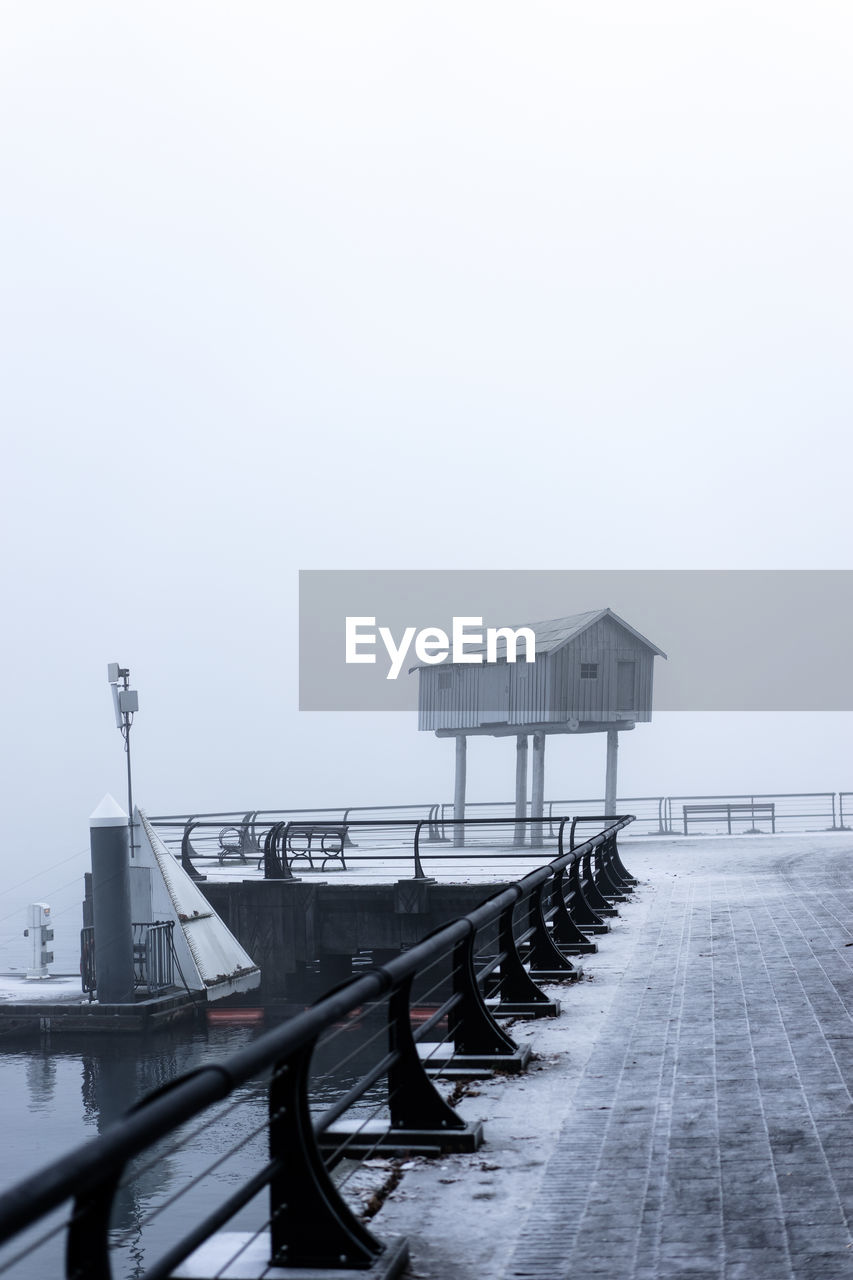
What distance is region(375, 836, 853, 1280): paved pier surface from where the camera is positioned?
472cm

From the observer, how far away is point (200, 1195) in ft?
62.9

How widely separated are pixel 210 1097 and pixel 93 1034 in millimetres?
23005

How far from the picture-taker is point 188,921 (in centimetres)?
2594

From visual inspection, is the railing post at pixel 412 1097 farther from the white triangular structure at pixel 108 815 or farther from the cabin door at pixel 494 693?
the cabin door at pixel 494 693

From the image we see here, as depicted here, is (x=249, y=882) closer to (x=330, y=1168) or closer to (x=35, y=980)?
(x=35, y=980)

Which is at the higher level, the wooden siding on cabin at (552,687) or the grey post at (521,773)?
the wooden siding on cabin at (552,687)

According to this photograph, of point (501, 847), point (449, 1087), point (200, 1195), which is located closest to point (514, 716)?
point (501, 847)

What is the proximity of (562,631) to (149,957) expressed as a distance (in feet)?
70.9

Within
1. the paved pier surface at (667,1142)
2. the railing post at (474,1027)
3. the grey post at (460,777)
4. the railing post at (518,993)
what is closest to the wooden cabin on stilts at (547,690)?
the grey post at (460,777)

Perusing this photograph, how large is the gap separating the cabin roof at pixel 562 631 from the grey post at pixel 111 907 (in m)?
20.6

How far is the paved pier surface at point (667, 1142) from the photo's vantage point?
4.72 metres

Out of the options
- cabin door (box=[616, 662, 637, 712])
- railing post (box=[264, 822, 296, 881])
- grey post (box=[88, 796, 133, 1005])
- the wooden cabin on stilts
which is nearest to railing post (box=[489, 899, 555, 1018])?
grey post (box=[88, 796, 133, 1005])

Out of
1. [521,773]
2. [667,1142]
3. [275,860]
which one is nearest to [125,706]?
[275,860]

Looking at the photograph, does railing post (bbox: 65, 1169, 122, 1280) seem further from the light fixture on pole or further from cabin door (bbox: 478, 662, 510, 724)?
cabin door (bbox: 478, 662, 510, 724)
